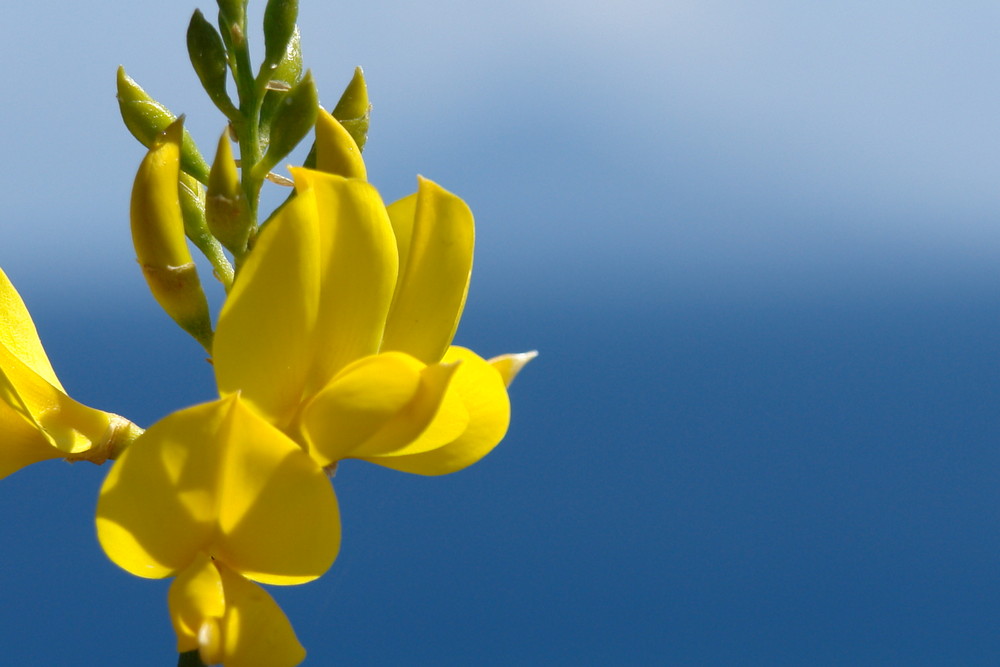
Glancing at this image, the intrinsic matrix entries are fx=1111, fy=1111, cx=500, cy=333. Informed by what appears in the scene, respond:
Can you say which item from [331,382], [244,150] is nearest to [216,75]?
[244,150]

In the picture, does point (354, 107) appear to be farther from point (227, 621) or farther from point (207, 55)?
point (227, 621)

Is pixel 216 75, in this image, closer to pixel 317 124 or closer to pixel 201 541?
pixel 317 124

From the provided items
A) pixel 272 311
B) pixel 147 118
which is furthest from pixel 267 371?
pixel 147 118

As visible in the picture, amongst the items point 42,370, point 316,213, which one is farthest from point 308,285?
point 42,370

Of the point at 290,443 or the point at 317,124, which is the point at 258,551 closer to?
the point at 290,443

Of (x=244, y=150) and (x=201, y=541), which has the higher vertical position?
(x=244, y=150)
